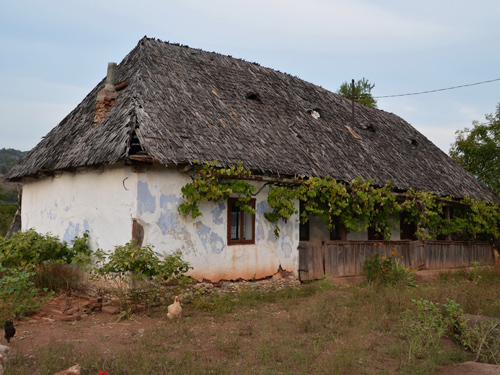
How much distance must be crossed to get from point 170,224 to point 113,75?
4.27 m

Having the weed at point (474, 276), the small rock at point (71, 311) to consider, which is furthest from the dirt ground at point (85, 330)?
the weed at point (474, 276)

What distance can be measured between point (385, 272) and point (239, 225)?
157 inches

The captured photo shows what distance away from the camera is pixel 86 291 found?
9.08m

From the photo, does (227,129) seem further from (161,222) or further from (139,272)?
(139,272)

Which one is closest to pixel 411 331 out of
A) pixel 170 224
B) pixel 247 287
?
pixel 247 287

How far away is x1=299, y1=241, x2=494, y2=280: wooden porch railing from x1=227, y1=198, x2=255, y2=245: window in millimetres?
1529

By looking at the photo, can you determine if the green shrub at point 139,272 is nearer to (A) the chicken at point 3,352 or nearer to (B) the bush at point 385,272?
(A) the chicken at point 3,352

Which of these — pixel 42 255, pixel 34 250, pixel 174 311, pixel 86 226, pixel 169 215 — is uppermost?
pixel 169 215

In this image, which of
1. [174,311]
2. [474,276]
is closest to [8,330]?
[174,311]

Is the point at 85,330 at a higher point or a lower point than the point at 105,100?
lower

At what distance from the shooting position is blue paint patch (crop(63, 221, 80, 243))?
31.1ft

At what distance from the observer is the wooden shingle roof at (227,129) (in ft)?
28.4

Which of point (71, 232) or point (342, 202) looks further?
point (342, 202)

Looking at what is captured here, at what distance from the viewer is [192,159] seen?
8180 millimetres
